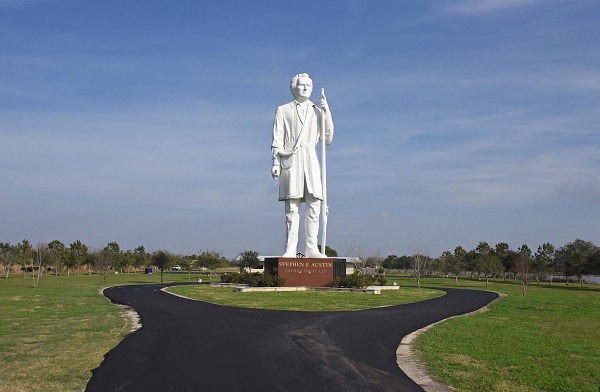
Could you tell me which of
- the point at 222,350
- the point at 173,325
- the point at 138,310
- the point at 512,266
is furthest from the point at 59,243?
the point at 222,350

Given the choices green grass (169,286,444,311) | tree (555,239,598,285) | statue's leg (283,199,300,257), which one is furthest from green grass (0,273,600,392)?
tree (555,239,598,285)

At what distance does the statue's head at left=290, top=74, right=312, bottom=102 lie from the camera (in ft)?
101

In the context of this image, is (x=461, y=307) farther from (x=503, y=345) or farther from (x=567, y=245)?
(x=567, y=245)

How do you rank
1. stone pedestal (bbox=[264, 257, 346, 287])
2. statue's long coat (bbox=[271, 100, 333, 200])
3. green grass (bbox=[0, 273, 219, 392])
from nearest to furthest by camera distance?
green grass (bbox=[0, 273, 219, 392])
stone pedestal (bbox=[264, 257, 346, 287])
statue's long coat (bbox=[271, 100, 333, 200])

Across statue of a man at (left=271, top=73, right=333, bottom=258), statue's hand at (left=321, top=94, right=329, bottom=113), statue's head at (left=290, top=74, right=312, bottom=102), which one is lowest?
statue of a man at (left=271, top=73, right=333, bottom=258)

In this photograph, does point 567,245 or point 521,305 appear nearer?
point 521,305

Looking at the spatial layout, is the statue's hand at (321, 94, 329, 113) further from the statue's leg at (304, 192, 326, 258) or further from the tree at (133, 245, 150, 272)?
the tree at (133, 245, 150, 272)

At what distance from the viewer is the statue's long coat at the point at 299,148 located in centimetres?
3064

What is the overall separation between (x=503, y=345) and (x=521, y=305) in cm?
1204

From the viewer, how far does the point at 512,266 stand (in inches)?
2195

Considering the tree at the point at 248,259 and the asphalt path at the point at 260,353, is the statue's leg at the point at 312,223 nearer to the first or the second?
the asphalt path at the point at 260,353

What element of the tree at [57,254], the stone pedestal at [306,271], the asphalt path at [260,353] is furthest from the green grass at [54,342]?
the tree at [57,254]

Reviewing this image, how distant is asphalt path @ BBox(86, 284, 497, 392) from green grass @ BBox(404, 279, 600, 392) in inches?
29.9

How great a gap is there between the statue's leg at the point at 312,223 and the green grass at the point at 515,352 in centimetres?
1416
